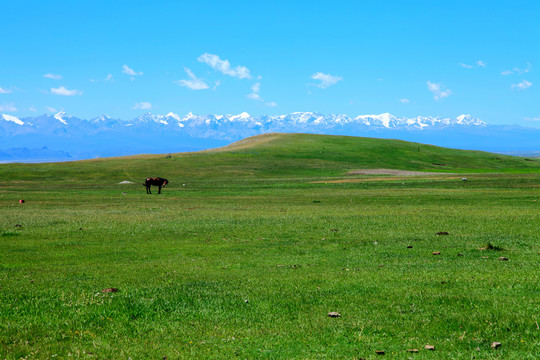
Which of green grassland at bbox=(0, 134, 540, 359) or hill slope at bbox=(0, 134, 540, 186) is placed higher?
hill slope at bbox=(0, 134, 540, 186)

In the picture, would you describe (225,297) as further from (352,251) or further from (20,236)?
(20,236)

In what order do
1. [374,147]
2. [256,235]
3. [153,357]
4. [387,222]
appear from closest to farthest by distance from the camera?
[153,357] → [256,235] → [387,222] → [374,147]

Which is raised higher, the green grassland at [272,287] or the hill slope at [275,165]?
the hill slope at [275,165]

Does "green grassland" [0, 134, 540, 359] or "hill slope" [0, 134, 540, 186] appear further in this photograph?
"hill slope" [0, 134, 540, 186]

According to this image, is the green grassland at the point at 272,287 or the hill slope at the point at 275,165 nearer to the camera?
the green grassland at the point at 272,287

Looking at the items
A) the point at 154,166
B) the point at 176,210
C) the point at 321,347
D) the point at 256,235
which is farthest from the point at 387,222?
the point at 154,166

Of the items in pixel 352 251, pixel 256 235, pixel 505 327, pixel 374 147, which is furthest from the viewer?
pixel 374 147

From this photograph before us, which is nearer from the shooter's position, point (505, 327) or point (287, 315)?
point (505, 327)

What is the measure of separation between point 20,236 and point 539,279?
81.9 feet

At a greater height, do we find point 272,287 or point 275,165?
point 275,165

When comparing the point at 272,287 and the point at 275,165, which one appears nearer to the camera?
the point at 272,287

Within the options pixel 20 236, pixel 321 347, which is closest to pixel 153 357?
pixel 321 347

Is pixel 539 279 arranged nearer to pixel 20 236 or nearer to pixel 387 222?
pixel 387 222

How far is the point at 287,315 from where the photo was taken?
39.8 ft
